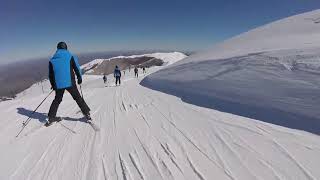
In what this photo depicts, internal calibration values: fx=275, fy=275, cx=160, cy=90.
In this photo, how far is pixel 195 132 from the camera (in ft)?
15.6

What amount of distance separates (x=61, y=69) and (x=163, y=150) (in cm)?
309

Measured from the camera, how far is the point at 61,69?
229 inches

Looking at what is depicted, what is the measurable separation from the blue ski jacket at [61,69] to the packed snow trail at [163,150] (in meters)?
0.93

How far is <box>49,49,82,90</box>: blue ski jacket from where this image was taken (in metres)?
5.79

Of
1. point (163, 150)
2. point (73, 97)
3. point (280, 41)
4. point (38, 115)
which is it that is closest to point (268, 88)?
point (163, 150)

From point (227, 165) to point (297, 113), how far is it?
1.93 metres

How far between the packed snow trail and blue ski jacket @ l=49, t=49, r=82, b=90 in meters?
0.93

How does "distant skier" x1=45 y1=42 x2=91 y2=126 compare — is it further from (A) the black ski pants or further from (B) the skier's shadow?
(B) the skier's shadow

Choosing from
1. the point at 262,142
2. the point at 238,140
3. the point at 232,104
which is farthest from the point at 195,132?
the point at 232,104

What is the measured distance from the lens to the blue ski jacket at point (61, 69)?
5789 mm

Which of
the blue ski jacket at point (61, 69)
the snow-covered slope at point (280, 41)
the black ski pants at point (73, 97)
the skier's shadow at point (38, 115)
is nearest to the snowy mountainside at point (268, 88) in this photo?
the snow-covered slope at point (280, 41)

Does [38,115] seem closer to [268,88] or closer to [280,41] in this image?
[268,88]

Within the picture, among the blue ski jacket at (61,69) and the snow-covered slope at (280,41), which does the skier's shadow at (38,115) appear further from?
the snow-covered slope at (280,41)

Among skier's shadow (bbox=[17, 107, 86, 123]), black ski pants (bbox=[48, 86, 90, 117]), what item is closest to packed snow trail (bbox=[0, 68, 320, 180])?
black ski pants (bbox=[48, 86, 90, 117])
